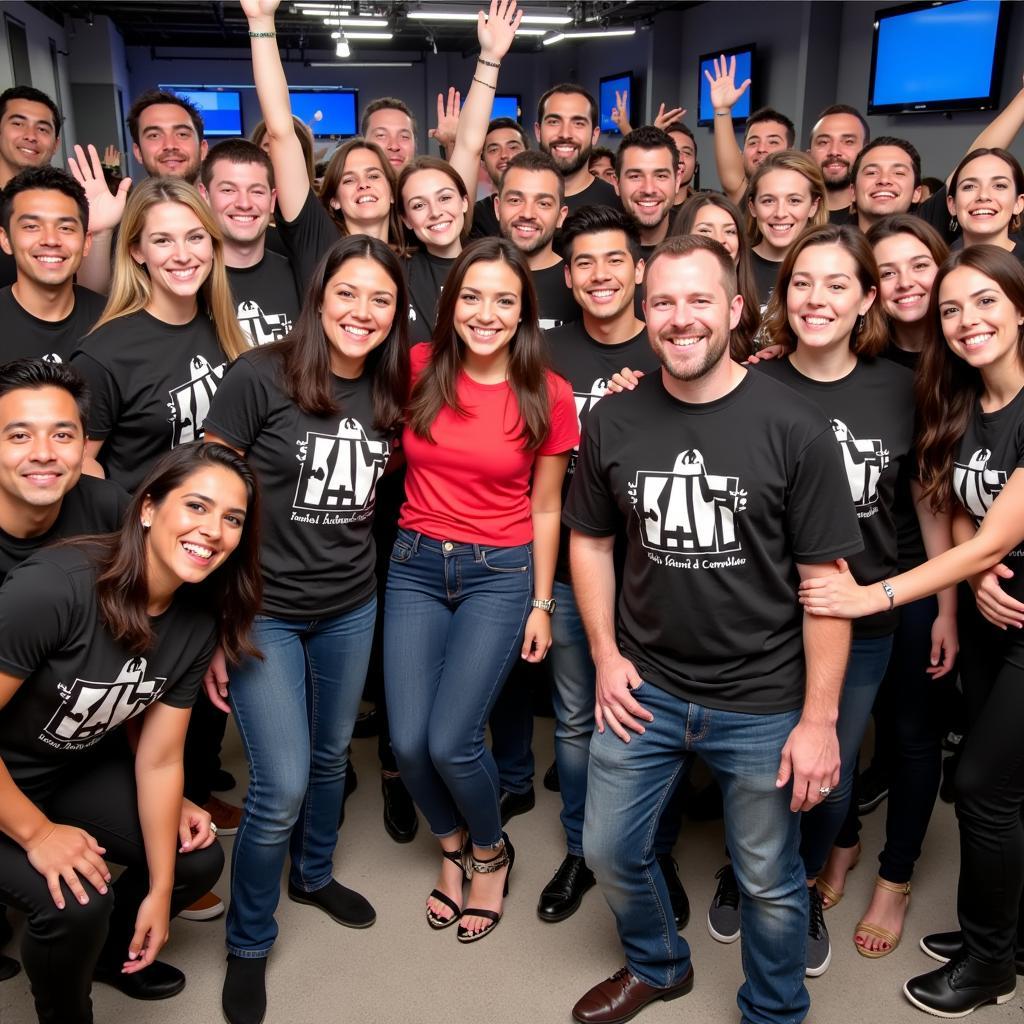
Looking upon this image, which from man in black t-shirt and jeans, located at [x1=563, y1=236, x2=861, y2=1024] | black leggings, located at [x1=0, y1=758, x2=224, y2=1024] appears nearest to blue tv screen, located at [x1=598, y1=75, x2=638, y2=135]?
man in black t-shirt and jeans, located at [x1=563, y1=236, x2=861, y2=1024]

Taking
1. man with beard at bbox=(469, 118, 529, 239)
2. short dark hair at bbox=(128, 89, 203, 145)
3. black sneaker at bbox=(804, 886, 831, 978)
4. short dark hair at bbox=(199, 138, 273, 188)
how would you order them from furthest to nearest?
man with beard at bbox=(469, 118, 529, 239) → short dark hair at bbox=(128, 89, 203, 145) → short dark hair at bbox=(199, 138, 273, 188) → black sneaker at bbox=(804, 886, 831, 978)

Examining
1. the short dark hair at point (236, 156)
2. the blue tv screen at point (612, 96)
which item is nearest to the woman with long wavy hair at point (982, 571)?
the short dark hair at point (236, 156)

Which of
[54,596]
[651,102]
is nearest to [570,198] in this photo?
[54,596]

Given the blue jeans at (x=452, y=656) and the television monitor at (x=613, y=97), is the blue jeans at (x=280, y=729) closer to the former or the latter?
the blue jeans at (x=452, y=656)

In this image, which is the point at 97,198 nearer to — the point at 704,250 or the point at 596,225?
the point at 596,225

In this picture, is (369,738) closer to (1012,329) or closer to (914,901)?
(914,901)

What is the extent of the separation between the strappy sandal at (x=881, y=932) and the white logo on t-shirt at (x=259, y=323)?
7.54ft

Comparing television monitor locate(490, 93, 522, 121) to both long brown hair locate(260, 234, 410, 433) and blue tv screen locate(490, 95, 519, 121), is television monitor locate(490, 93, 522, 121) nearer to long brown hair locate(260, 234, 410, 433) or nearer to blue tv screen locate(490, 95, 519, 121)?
blue tv screen locate(490, 95, 519, 121)

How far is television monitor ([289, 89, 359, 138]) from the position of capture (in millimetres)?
18203

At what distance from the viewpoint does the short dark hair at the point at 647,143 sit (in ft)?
11.3

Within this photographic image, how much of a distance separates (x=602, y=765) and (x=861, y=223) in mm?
2570

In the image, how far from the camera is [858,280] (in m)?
2.23

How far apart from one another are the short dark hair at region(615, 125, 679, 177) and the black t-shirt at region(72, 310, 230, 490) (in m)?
1.79

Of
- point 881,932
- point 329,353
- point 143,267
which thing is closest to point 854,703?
point 881,932
